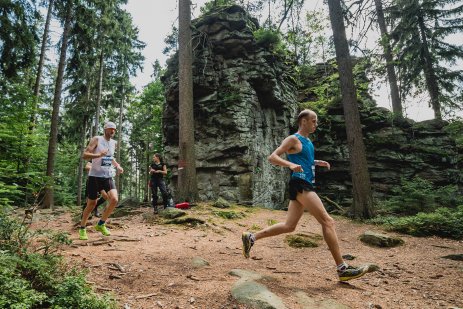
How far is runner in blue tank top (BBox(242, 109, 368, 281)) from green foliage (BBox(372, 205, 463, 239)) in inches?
211

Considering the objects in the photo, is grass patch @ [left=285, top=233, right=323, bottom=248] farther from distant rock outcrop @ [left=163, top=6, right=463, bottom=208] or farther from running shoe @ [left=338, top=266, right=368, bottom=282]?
distant rock outcrop @ [left=163, top=6, right=463, bottom=208]

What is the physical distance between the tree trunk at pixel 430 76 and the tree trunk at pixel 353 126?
11248 millimetres

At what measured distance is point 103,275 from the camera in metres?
3.51

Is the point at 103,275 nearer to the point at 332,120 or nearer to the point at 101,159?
the point at 101,159

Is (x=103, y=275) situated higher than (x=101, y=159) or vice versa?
(x=101, y=159)

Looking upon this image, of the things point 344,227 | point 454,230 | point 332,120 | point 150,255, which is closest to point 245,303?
point 150,255

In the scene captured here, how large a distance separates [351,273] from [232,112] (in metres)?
10.9

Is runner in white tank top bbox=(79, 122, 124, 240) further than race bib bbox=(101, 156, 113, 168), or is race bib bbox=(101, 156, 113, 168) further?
race bib bbox=(101, 156, 113, 168)

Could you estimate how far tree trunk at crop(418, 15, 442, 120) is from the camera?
57.3 ft

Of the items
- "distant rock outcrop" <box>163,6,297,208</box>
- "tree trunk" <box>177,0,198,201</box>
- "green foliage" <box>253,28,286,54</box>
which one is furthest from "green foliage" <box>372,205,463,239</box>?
"green foliage" <box>253,28,286,54</box>

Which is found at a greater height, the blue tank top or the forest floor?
the blue tank top

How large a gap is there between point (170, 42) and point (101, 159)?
16.1 m

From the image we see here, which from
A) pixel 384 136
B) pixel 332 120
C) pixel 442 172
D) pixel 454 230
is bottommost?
pixel 454 230

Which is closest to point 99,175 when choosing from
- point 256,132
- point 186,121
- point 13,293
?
point 13,293
